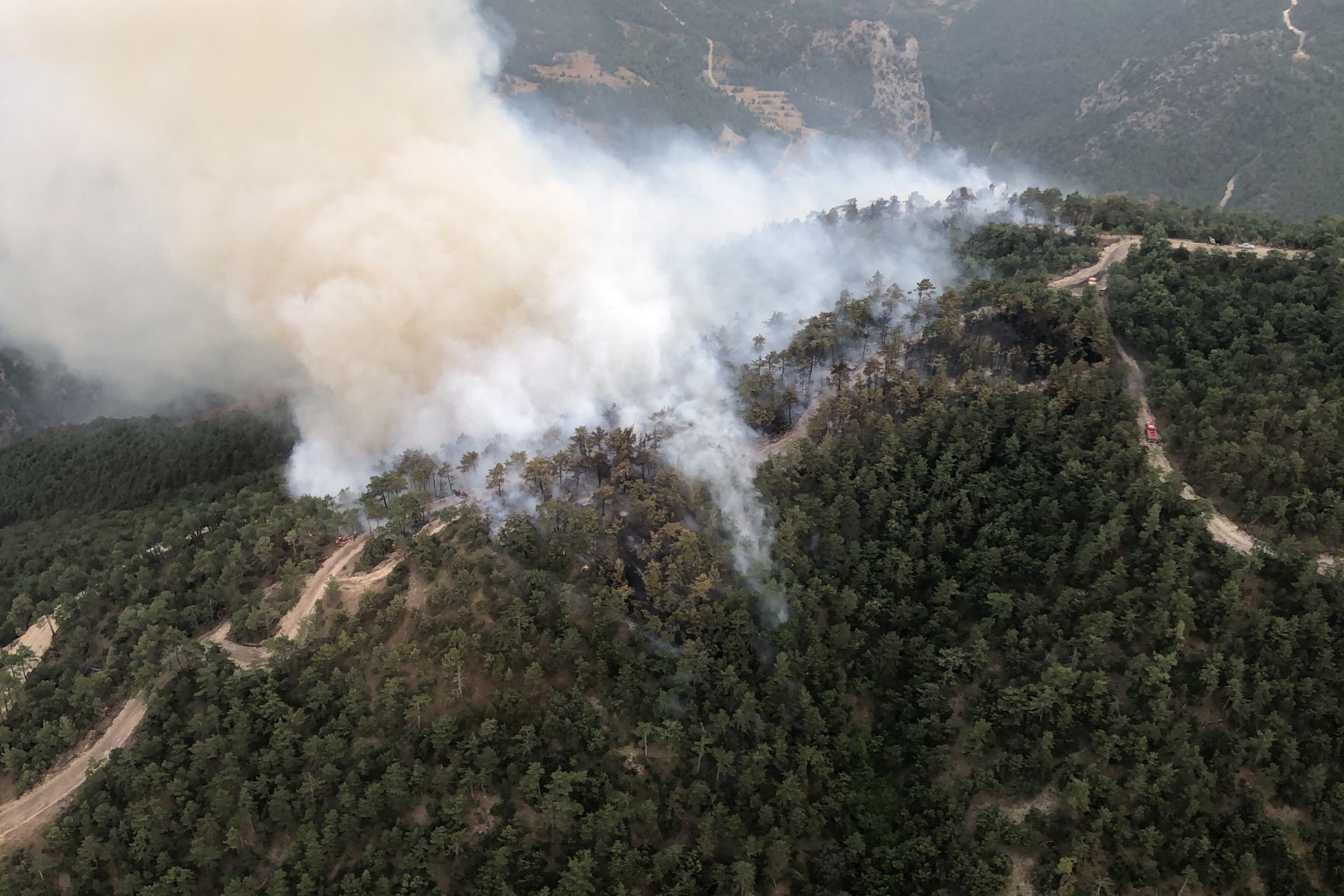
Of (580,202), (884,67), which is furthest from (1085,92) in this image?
(580,202)

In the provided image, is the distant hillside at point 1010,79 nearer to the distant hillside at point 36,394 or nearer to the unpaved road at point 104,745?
the distant hillside at point 36,394

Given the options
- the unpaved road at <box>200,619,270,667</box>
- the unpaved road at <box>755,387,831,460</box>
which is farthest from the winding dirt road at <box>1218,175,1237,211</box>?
the unpaved road at <box>200,619,270,667</box>

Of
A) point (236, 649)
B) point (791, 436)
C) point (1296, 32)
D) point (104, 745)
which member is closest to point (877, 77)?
point (1296, 32)

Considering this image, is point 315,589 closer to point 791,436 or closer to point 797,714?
point 797,714

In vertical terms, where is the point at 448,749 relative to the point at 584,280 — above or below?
below

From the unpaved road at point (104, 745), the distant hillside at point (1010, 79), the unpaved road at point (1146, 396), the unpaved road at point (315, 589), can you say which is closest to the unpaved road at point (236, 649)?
the unpaved road at point (104, 745)

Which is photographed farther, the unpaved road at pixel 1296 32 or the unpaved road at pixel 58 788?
the unpaved road at pixel 1296 32

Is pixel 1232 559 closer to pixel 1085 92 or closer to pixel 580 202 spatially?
pixel 580 202
